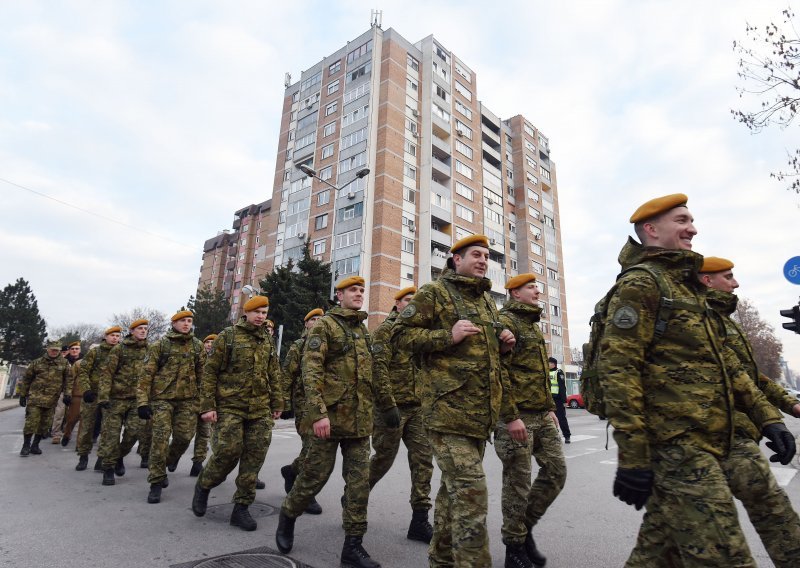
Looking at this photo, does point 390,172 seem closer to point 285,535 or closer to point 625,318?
point 285,535

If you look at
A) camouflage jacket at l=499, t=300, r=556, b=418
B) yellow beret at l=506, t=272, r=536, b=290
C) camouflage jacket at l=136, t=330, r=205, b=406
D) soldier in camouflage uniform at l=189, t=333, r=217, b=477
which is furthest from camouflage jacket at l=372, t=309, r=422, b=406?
soldier in camouflage uniform at l=189, t=333, r=217, b=477

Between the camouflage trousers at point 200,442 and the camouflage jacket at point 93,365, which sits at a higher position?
the camouflage jacket at point 93,365

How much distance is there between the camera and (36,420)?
9.11 metres

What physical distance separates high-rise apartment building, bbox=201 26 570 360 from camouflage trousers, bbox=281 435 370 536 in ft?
97.6

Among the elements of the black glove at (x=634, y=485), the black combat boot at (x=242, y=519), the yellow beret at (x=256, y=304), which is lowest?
the black combat boot at (x=242, y=519)

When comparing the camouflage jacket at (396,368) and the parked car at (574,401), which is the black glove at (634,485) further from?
the parked car at (574,401)

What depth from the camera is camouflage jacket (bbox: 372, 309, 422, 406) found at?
4.46 meters

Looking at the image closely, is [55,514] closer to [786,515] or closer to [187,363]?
[187,363]

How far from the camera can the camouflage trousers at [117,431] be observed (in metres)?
6.41

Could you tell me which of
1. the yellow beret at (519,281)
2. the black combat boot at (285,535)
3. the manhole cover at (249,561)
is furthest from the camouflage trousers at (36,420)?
the yellow beret at (519,281)

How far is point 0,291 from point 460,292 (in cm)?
5473

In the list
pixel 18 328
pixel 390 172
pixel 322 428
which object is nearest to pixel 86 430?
pixel 322 428

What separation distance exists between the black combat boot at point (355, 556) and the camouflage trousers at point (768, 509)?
2.39 m

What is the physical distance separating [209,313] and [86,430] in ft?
119
